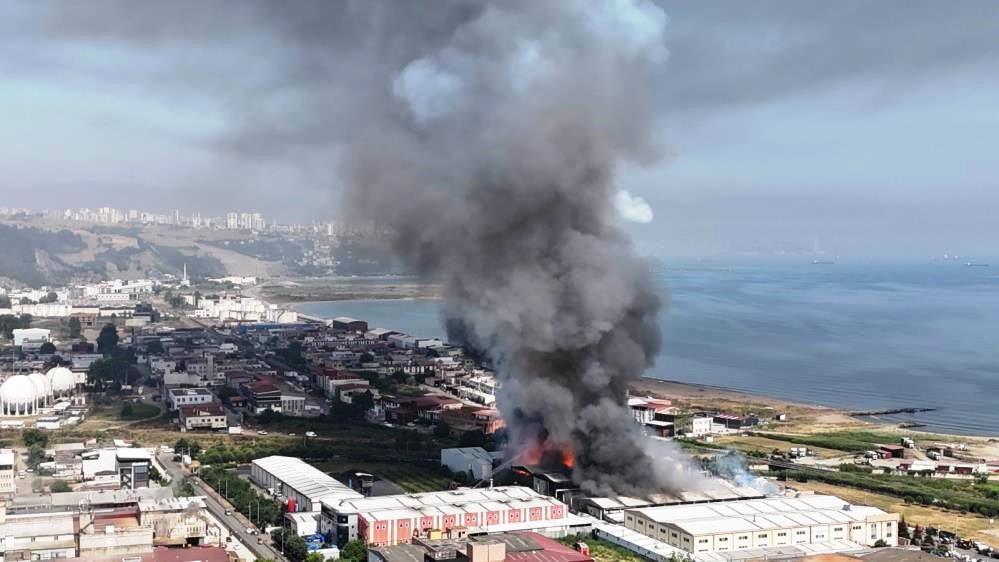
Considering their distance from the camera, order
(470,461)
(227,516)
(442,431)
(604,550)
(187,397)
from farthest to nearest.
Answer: (187,397), (442,431), (470,461), (227,516), (604,550)

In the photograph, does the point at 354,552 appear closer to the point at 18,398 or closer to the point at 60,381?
the point at 18,398

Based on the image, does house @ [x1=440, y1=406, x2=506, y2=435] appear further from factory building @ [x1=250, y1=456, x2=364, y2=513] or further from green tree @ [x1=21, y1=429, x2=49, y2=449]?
green tree @ [x1=21, y1=429, x2=49, y2=449]

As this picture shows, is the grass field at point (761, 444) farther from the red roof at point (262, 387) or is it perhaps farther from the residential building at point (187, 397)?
the residential building at point (187, 397)

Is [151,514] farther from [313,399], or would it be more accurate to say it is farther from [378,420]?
[313,399]

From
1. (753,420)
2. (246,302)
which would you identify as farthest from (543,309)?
(246,302)

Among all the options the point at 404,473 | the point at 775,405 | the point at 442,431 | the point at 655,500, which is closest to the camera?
the point at 655,500

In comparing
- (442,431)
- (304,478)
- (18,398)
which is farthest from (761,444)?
(18,398)
